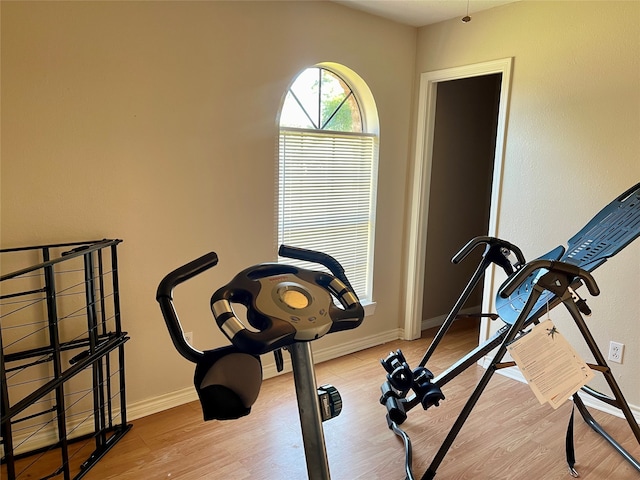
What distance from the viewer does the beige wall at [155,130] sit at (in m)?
2.08

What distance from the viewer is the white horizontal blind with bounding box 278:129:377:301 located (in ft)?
10.0

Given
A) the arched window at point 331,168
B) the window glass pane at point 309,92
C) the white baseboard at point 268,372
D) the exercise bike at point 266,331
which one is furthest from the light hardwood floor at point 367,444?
the window glass pane at point 309,92

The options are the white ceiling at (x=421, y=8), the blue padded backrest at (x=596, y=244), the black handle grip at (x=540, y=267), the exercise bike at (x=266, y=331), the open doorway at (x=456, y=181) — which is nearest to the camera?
the exercise bike at (x=266, y=331)

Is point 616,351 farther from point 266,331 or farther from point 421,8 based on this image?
point 266,331

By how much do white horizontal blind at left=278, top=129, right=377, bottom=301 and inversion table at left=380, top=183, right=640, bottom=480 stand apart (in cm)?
120

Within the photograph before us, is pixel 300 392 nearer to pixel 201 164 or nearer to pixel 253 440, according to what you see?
pixel 253 440

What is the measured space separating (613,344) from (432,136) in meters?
1.84

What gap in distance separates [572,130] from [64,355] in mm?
3000

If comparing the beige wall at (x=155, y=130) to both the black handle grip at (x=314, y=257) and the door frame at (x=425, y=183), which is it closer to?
the door frame at (x=425, y=183)

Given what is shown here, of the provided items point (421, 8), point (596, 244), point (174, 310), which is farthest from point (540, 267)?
point (421, 8)

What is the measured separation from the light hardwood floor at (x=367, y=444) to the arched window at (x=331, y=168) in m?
1.01

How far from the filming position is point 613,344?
2.69 metres

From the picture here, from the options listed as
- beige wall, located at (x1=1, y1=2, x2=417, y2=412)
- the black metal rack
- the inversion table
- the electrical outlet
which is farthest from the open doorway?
the black metal rack

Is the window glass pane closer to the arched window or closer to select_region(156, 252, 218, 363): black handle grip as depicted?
the arched window
